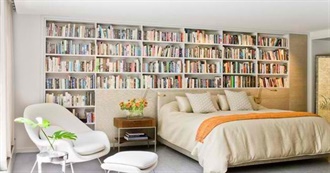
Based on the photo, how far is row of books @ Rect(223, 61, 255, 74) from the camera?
738 centimetres

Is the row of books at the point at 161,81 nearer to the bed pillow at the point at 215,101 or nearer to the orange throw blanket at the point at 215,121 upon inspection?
the bed pillow at the point at 215,101

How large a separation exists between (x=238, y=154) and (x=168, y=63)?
9.23 feet

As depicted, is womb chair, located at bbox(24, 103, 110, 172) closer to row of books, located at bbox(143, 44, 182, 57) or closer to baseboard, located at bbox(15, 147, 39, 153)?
baseboard, located at bbox(15, 147, 39, 153)

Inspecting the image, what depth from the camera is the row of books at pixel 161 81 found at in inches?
268

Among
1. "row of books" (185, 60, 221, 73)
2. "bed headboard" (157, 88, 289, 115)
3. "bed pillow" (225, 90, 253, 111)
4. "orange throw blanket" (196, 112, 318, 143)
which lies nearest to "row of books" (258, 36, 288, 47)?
Result: "bed headboard" (157, 88, 289, 115)

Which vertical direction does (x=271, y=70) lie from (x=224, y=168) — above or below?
above

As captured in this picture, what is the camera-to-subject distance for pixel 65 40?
637cm

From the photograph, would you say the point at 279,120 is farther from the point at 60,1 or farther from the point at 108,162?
the point at 60,1

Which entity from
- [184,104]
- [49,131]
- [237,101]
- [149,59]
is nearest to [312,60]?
[237,101]

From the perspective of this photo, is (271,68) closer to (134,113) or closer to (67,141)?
(134,113)

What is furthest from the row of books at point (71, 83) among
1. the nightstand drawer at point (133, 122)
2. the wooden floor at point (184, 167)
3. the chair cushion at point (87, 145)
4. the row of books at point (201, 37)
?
the row of books at point (201, 37)

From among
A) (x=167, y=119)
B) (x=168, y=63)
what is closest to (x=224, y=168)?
(x=167, y=119)

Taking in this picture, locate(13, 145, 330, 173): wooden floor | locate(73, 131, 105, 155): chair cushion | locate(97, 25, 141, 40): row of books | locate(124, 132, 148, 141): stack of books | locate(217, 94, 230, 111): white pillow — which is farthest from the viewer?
locate(217, 94, 230, 111): white pillow

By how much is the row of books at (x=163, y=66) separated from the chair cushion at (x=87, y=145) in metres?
2.05
